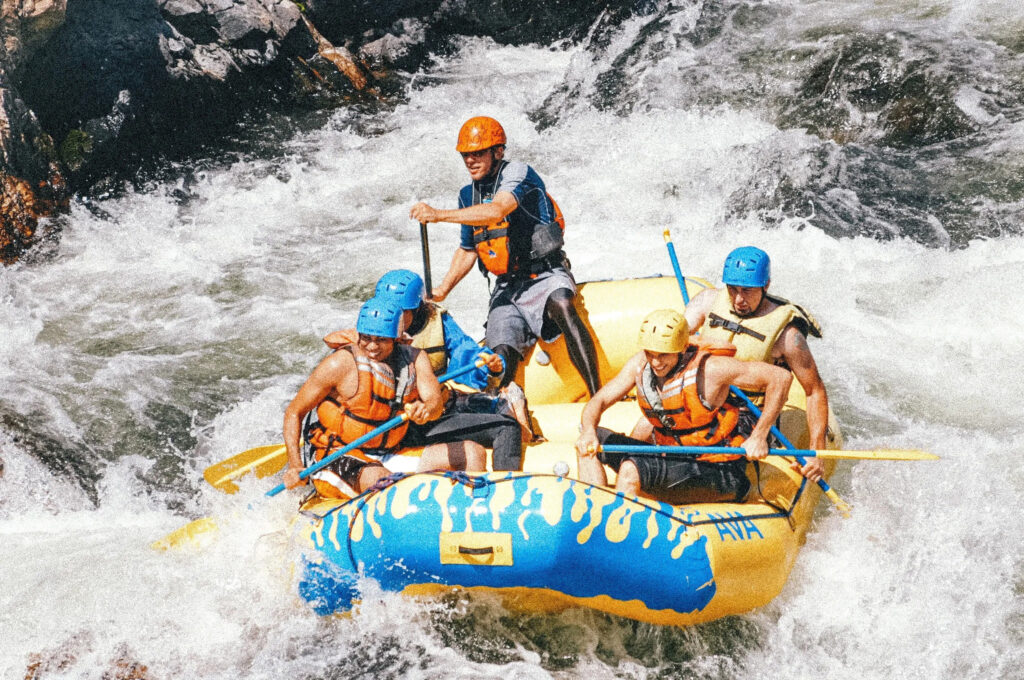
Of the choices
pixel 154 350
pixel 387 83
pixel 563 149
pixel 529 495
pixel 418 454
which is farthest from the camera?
pixel 387 83

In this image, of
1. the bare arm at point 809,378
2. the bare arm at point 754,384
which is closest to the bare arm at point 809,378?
the bare arm at point 809,378

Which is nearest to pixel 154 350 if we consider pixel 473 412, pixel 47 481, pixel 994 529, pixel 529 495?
pixel 47 481

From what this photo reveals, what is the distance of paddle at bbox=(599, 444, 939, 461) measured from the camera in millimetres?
4094

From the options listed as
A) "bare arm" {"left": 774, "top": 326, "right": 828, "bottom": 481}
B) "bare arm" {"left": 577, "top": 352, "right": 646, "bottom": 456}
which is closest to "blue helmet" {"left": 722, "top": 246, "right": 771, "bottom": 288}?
"bare arm" {"left": 774, "top": 326, "right": 828, "bottom": 481}

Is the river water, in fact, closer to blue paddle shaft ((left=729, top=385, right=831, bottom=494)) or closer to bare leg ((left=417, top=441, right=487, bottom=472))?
blue paddle shaft ((left=729, top=385, right=831, bottom=494))

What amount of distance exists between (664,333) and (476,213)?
4.32ft

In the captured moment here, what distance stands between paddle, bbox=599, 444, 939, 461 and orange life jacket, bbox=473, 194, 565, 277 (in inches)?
51.0

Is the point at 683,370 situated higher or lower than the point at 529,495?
higher

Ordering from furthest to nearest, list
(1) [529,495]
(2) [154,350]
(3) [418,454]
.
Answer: (2) [154,350] < (3) [418,454] < (1) [529,495]

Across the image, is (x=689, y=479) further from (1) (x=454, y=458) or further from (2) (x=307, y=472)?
(2) (x=307, y=472)

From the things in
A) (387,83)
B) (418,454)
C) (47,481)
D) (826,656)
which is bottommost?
(826,656)

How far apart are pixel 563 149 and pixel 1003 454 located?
553 centimetres

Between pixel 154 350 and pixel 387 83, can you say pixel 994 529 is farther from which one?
pixel 387 83

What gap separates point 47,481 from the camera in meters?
5.81
